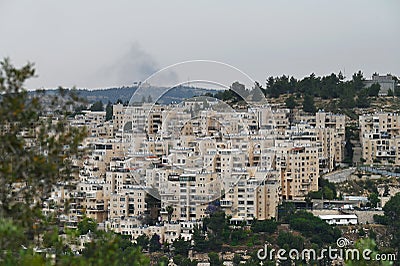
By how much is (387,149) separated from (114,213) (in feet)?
16.9

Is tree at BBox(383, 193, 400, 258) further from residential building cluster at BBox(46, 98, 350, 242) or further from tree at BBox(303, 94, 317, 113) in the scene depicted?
tree at BBox(303, 94, 317, 113)

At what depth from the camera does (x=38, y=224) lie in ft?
14.7

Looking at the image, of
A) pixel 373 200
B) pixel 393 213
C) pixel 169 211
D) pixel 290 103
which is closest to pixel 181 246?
pixel 169 211

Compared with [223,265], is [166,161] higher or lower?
higher

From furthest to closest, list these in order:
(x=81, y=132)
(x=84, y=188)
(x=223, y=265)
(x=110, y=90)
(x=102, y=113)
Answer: (x=110, y=90) < (x=102, y=113) < (x=84, y=188) < (x=223, y=265) < (x=81, y=132)

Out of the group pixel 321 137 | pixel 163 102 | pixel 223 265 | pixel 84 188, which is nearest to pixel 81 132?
pixel 223 265

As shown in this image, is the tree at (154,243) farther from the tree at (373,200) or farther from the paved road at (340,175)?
the paved road at (340,175)

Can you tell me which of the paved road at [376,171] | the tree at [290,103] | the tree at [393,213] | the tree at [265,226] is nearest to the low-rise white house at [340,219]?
the tree at [393,213]

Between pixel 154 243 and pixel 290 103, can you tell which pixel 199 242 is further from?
pixel 290 103

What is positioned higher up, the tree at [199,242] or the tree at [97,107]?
the tree at [97,107]

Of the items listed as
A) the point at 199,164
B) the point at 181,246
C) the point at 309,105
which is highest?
the point at 309,105

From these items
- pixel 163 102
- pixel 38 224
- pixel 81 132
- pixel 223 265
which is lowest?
pixel 223 265

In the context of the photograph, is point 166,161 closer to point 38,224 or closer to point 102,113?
point 102,113

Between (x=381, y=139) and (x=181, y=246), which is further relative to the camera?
(x=381, y=139)
